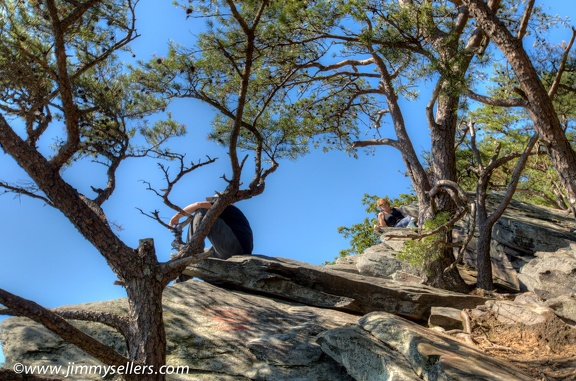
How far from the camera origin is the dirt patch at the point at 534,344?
5.70m

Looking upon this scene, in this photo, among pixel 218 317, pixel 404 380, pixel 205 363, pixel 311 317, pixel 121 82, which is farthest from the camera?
pixel 121 82

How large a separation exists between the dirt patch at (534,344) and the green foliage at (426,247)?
5.78 ft

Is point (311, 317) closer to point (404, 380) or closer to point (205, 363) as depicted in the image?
point (205, 363)

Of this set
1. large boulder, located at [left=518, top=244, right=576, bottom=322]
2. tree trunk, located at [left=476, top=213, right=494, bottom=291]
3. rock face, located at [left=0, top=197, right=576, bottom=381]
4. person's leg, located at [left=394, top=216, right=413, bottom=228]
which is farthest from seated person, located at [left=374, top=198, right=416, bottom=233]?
large boulder, located at [left=518, top=244, right=576, bottom=322]

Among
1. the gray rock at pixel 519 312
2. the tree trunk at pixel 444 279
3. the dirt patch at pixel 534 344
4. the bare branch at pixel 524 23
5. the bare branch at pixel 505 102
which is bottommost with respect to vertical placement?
the dirt patch at pixel 534 344

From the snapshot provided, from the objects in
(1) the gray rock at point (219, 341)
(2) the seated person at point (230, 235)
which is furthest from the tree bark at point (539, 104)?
(2) the seated person at point (230, 235)

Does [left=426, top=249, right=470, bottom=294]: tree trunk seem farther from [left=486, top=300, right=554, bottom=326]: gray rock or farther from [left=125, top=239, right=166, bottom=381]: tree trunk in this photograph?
[left=125, top=239, right=166, bottom=381]: tree trunk

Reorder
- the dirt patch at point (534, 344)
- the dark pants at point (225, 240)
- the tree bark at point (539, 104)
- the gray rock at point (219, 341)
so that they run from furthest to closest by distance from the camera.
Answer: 1. the dark pants at point (225, 240)
2. the tree bark at point (539, 104)
3. the dirt patch at point (534, 344)
4. the gray rock at point (219, 341)

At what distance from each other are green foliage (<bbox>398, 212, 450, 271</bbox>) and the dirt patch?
1762mm

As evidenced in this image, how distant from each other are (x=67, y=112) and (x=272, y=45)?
14.9 ft

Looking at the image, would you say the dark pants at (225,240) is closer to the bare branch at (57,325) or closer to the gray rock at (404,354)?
the gray rock at (404,354)

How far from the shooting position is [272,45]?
9570 mm

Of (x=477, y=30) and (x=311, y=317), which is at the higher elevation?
(x=477, y=30)

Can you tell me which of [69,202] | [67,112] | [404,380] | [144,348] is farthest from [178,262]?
[404,380]
